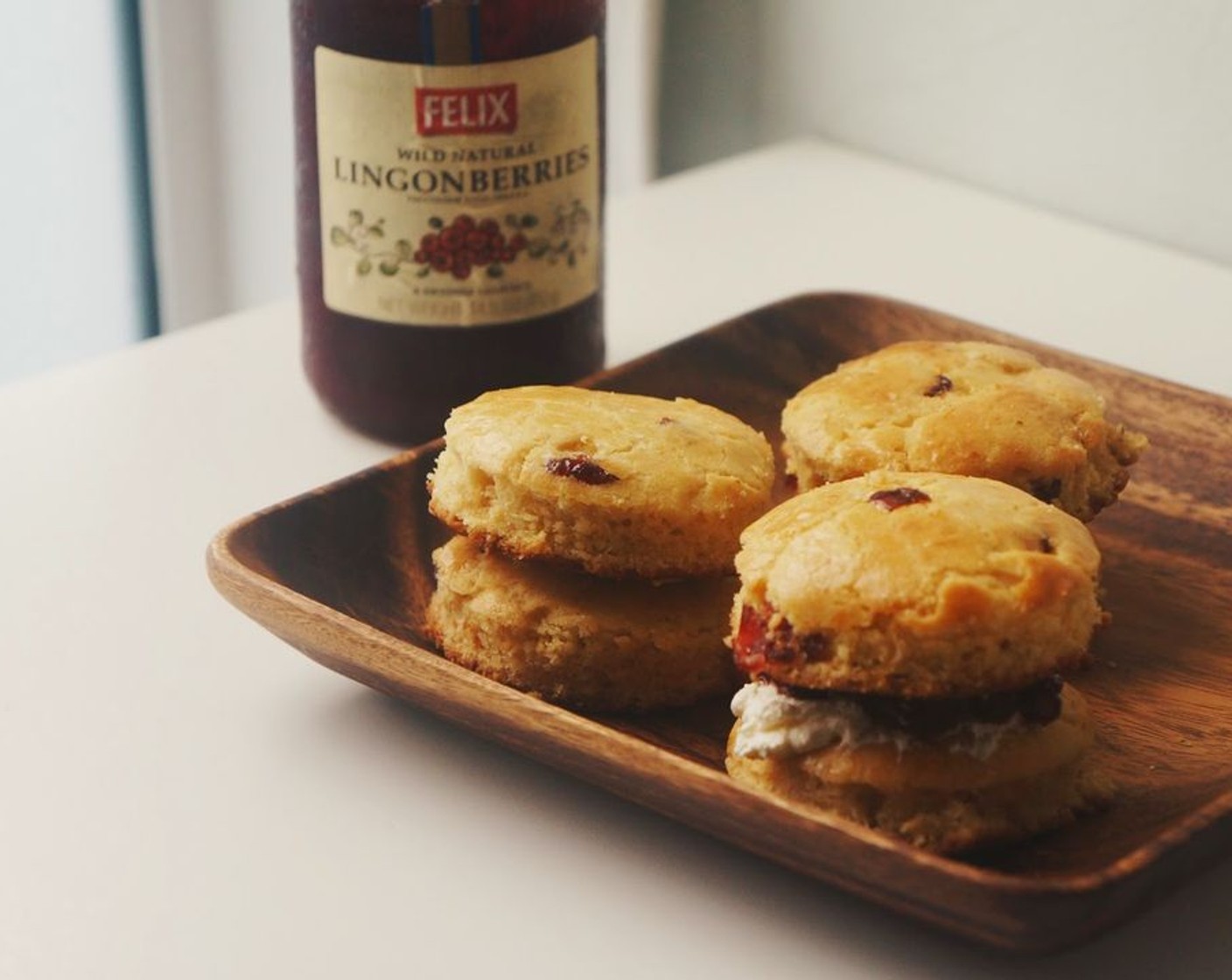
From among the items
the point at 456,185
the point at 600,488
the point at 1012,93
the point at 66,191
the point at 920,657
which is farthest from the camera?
the point at 66,191

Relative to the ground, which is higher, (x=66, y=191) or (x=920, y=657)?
(x=920, y=657)

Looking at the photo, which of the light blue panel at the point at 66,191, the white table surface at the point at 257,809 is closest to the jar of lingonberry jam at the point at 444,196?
the white table surface at the point at 257,809

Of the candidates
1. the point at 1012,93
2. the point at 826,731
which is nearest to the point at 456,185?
the point at 826,731

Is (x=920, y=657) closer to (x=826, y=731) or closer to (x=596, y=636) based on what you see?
(x=826, y=731)

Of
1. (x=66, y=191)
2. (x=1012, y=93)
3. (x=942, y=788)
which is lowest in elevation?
(x=66, y=191)

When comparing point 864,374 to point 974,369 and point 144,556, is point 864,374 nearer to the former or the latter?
point 974,369

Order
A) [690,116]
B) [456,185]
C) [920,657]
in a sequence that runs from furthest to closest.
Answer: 1. [690,116]
2. [456,185]
3. [920,657]

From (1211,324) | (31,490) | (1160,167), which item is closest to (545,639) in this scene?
(31,490)
